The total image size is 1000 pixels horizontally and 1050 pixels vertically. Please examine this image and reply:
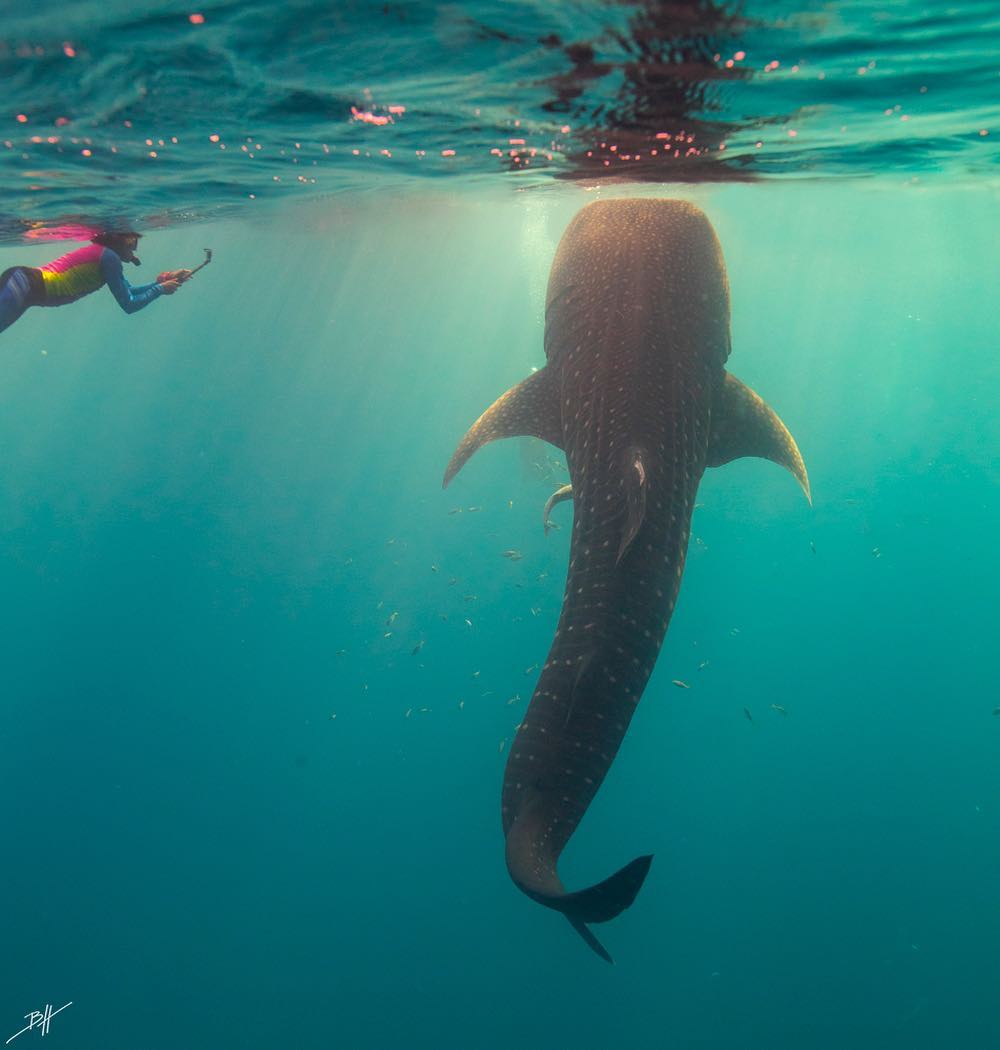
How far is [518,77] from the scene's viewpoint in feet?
24.4

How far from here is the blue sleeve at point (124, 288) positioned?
7.85 metres

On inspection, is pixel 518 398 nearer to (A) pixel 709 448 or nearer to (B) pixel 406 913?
(A) pixel 709 448

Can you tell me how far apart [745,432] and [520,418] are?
220cm

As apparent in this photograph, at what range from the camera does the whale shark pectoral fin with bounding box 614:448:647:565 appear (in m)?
4.66

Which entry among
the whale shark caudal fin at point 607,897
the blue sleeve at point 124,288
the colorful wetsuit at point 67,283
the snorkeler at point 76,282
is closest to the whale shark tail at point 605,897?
the whale shark caudal fin at point 607,897

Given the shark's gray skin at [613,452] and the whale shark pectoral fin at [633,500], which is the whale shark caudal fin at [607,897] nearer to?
the shark's gray skin at [613,452]

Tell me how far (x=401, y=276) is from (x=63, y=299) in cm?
6774

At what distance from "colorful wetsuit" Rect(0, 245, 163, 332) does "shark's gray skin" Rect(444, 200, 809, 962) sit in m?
4.51

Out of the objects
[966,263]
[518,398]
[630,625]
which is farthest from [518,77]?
[966,263]

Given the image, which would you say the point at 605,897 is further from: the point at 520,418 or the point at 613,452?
the point at 520,418
